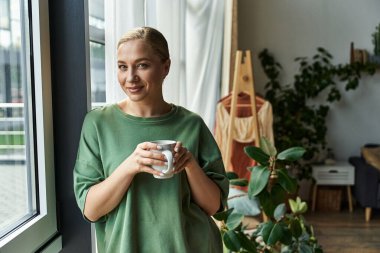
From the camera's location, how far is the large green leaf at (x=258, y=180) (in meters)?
1.54

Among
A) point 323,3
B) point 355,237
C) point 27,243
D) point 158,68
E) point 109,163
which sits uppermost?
point 323,3

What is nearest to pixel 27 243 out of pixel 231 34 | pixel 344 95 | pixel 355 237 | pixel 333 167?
pixel 231 34

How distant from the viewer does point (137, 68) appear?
0.83 m

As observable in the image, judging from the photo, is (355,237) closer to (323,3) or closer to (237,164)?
(237,164)

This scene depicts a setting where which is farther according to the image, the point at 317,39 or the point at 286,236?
the point at 317,39

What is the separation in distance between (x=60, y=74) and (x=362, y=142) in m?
4.52

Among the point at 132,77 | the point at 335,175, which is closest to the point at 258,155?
the point at 132,77

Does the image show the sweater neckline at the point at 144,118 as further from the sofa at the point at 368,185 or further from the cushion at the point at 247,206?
the sofa at the point at 368,185

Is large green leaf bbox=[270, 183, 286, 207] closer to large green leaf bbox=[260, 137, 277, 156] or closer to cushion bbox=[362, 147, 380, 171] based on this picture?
large green leaf bbox=[260, 137, 277, 156]

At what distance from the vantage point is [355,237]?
3938 mm

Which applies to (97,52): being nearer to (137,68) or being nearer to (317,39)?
(137,68)

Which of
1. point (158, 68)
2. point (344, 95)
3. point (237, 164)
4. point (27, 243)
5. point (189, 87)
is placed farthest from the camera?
point (344, 95)

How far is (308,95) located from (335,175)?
0.84 meters

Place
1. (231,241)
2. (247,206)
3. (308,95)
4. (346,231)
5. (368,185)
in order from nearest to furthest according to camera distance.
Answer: (231,241) → (247,206) → (346,231) → (368,185) → (308,95)
